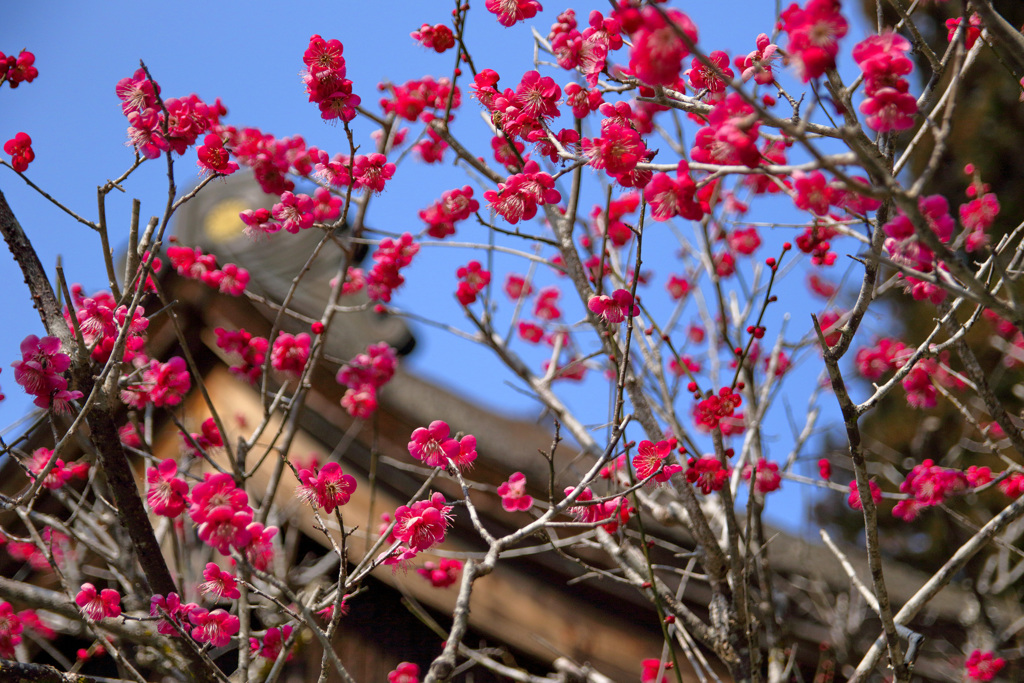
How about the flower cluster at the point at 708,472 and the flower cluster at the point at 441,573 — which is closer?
the flower cluster at the point at 708,472

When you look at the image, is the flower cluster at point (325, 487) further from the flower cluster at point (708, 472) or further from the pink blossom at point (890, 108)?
the pink blossom at point (890, 108)

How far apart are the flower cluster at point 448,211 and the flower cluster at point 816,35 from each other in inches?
57.6

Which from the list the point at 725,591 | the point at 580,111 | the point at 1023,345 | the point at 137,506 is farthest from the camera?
the point at 1023,345

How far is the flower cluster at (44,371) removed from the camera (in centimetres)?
172

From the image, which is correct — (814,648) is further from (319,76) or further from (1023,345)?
(1023,345)

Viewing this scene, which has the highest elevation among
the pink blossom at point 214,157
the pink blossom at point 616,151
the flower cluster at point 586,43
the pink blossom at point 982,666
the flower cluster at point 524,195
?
the flower cluster at point 586,43

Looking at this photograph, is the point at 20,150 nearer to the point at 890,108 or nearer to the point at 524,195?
the point at 524,195

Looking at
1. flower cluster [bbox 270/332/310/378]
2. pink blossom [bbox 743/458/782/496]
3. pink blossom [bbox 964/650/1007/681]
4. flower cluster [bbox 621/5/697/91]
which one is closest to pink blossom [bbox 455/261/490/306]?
flower cluster [bbox 270/332/310/378]

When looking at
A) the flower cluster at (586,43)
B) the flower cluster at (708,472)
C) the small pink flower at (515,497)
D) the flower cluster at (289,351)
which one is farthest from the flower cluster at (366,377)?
the flower cluster at (586,43)

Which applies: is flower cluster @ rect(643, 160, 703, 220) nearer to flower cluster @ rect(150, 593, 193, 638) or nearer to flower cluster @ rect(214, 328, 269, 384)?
flower cluster @ rect(150, 593, 193, 638)

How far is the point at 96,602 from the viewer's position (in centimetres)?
196

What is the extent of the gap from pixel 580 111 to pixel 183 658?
6.44 feet

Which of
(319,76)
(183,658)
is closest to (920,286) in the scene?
(319,76)

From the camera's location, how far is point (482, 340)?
9.88ft
